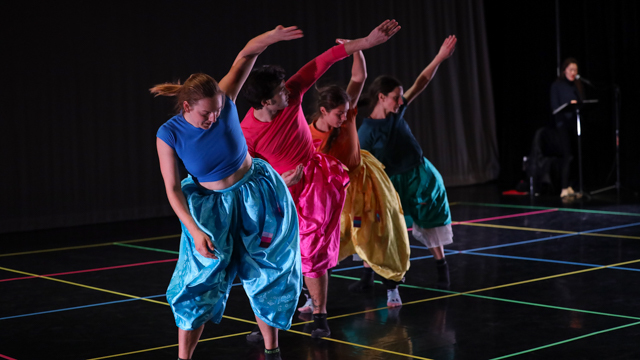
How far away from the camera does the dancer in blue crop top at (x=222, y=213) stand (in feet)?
9.25

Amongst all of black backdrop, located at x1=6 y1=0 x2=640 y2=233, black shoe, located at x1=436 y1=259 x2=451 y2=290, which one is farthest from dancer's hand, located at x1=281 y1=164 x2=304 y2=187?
black backdrop, located at x1=6 y1=0 x2=640 y2=233

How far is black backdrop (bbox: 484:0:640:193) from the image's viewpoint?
9.76 m

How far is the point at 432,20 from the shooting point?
10945 mm

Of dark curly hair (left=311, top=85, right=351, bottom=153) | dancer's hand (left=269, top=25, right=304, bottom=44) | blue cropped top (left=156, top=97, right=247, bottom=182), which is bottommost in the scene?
blue cropped top (left=156, top=97, right=247, bottom=182)

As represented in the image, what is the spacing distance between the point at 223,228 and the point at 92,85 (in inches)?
232

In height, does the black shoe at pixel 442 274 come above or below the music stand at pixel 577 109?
below

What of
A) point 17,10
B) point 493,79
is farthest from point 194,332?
point 493,79

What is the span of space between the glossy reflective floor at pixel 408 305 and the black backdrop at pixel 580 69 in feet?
11.0

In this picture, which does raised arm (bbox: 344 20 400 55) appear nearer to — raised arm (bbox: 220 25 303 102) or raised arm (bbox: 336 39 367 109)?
raised arm (bbox: 220 25 303 102)

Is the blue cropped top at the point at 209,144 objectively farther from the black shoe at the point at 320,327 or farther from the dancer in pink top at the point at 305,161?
the black shoe at the point at 320,327

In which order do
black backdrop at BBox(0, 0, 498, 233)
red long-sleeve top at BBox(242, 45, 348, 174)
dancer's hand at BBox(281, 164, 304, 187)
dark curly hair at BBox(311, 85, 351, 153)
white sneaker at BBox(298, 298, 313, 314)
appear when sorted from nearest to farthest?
1. dancer's hand at BBox(281, 164, 304, 187)
2. red long-sleeve top at BBox(242, 45, 348, 174)
3. dark curly hair at BBox(311, 85, 351, 153)
4. white sneaker at BBox(298, 298, 313, 314)
5. black backdrop at BBox(0, 0, 498, 233)

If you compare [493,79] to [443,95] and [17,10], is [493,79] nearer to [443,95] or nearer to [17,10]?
[443,95]

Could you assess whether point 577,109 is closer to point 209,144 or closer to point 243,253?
point 243,253

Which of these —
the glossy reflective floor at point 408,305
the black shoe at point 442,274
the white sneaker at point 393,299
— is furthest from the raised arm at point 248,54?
the black shoe at point 442,274
